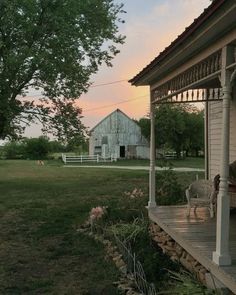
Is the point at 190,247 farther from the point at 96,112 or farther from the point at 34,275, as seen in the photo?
the point at 96,112

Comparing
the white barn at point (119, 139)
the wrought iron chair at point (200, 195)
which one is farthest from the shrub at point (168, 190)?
the white barn at point (119, 139)

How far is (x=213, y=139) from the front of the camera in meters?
12.2

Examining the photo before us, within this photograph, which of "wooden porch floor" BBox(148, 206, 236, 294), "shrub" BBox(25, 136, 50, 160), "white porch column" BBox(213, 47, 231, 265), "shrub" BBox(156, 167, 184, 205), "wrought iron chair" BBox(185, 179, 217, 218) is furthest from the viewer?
"shrub" BBox(25, 136, 50, 160)

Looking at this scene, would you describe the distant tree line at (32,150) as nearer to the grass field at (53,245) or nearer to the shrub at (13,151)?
the shrub at (13,151)

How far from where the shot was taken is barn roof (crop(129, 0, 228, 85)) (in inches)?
200

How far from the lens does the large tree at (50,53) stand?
19.5 metres

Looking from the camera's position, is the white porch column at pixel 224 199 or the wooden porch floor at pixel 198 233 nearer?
the wooden porch floor at pixel 198 233

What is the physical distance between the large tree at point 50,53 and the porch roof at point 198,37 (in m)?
11.2

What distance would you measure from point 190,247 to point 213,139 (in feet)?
19.7

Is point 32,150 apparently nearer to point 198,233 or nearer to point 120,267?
point 120,267

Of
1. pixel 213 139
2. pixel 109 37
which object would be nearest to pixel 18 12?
pixel 109 37

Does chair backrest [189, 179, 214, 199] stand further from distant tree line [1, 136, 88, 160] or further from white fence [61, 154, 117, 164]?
distant tree line [1, 136, 88, 160]

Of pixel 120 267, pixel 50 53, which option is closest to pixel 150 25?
pixel 50 53

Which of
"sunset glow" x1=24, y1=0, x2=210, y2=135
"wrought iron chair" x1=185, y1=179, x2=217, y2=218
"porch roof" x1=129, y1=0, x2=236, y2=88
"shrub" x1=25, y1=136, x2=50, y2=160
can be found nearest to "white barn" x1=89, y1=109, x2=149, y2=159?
"shrub" x1=25, y1=136, x2=50, y2=160
